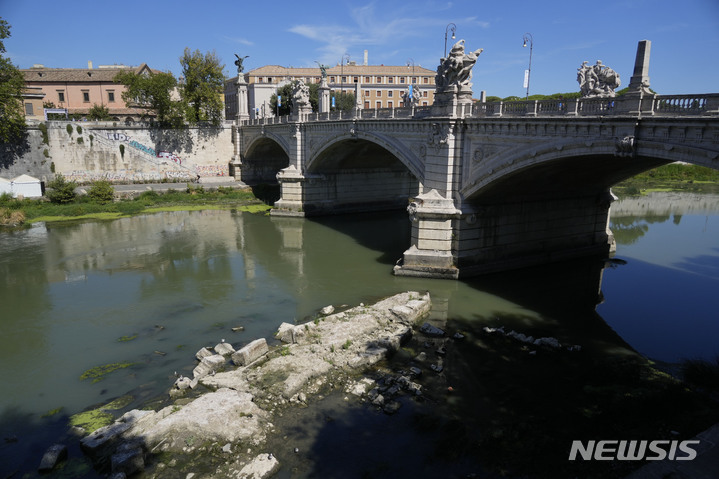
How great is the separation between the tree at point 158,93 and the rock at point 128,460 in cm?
4340

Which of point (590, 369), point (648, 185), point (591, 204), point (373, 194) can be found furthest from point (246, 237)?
point (648, 185)

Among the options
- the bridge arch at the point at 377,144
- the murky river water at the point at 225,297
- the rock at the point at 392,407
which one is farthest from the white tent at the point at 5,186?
the rock at the point at 392,407

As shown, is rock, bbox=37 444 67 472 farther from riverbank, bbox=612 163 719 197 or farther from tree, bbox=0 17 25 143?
riverbank, bbox=612 163 719 197

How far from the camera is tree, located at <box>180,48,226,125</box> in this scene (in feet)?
158

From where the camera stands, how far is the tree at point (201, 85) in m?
48.3

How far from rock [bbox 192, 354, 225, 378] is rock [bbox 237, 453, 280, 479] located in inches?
161

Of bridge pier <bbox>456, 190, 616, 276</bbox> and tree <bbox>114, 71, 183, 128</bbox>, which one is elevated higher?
tree <bbox>114, 71, 183, 128</bbox>

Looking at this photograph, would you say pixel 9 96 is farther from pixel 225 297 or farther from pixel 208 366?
pixel 208 366

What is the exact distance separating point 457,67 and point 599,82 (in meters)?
6.19

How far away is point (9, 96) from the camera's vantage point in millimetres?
38562

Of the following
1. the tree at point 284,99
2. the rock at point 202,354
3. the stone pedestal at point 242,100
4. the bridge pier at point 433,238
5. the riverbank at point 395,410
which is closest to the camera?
the riverbank at point 395,410

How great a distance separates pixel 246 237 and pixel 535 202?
17521 millimetres

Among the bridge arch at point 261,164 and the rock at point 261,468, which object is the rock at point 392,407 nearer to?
the rock at point 261,468

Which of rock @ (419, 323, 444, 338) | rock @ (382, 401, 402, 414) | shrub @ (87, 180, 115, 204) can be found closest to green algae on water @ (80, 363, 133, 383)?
rock @ (382, 401, 402, 414)
